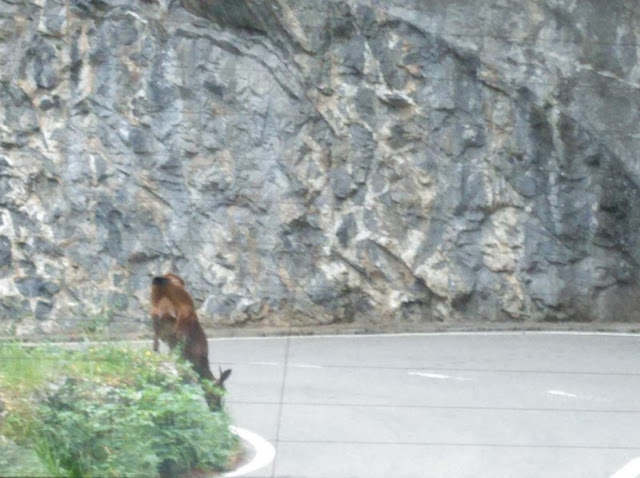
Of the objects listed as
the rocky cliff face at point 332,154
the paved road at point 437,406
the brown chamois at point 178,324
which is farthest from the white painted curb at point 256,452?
the rocky cliff face at point 332,154

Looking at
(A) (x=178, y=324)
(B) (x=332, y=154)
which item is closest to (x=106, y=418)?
(A) (x=178, y=324)

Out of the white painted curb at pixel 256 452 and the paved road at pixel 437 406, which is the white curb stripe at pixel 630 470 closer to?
the paved road at pixel 437 406

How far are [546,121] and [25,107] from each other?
227 inches

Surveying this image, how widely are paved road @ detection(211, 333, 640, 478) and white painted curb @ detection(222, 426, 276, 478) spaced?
50 millimetres

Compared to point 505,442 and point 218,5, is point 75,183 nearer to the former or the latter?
point 218,5

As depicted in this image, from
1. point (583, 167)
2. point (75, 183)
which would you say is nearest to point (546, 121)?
point (583, 167)

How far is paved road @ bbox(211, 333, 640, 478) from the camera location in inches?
289

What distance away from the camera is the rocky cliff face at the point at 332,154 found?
13766 mm

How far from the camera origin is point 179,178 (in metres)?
14.0

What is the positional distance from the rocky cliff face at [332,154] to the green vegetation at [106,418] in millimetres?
6043

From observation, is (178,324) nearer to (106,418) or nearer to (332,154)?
(106,418)

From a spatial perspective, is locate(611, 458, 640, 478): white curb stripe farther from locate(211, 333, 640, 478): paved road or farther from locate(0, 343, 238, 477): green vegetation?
locate(0, 343, 238, 477): green vegetation

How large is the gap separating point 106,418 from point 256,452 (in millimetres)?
1148

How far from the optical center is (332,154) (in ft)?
46.2
